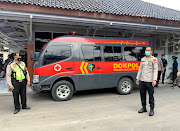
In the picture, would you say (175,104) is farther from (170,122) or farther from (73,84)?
(73,84)

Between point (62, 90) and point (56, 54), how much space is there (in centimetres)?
146

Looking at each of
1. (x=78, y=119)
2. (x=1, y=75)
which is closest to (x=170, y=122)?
(x=78, y=119)

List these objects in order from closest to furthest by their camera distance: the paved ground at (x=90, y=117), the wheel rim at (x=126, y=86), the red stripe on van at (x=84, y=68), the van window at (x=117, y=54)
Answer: the paved ground at (x=90, y=117) → the red stripe on van at (x=84, y=68) → the van window at (x=117, y=54) → the wheel rim at (x=126, y=86)

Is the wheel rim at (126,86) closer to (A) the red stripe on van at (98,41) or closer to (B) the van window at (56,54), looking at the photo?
(A) the red stripe on van at (98,41)

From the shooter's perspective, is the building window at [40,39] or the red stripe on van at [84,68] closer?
the red stripe on van at [84,68]

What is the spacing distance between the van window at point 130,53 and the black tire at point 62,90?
2996 millimetres

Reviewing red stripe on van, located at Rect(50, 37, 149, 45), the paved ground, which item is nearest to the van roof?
red stripe on van, located at Rect(50, 37, 149, 45)

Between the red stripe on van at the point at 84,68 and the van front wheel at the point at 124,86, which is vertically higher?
the red stripe on van at the point at 84,68

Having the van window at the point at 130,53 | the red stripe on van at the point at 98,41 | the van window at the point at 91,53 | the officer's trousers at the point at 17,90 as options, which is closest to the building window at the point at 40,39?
the red stripe on van at the point at 98,41

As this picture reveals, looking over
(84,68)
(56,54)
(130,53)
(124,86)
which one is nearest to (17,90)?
(56,54)

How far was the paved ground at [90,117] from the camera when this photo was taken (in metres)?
3.66

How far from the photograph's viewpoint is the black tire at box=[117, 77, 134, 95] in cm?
697

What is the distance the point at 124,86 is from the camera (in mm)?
7133

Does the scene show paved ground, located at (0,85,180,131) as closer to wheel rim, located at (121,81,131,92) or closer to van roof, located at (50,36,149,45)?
wheel rim, located at (121,81,131,92)
